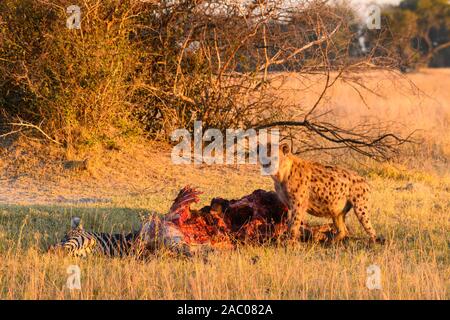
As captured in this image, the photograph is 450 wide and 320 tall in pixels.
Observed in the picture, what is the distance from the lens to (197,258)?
6.11 meters

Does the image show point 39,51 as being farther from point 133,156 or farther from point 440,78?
point 440,78

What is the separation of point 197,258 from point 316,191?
1431 mm

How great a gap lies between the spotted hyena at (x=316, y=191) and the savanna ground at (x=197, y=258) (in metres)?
0.27

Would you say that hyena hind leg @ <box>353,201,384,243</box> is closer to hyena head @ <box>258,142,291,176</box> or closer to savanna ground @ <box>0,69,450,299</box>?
savanna ground @ <box>0,69,450,299</box>

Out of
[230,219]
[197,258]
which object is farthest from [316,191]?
[197,258]

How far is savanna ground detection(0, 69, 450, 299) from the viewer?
5.30 meters

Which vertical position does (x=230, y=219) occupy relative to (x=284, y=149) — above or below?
below

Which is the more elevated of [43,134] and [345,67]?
[345,67]

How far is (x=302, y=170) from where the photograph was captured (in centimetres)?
699

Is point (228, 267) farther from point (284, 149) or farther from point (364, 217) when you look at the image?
point (364, 217)

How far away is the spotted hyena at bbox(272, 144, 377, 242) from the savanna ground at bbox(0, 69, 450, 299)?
10.7 inches

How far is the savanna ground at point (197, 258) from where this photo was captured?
5.30 metres
